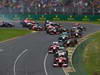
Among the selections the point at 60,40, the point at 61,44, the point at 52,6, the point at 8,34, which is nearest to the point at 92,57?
the point at 61,44

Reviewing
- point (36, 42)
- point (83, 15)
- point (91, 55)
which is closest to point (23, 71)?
point (91, 55)

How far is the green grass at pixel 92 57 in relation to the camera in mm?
37844

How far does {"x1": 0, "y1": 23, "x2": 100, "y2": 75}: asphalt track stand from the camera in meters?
38.2

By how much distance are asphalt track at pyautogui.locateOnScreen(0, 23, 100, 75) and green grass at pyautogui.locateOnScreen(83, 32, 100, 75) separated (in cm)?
329

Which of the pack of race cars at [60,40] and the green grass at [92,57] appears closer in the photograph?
the green grass at [92,57]

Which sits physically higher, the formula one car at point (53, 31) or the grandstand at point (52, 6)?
the grandstand at point (52, 6)

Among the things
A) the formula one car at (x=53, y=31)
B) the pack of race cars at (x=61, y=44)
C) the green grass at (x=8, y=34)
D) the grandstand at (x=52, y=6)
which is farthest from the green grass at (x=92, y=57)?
the grandstand at (x=52, y=6)

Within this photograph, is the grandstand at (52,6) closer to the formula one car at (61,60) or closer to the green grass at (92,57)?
the green grass at (92,57)

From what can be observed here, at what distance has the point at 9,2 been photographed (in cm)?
10725

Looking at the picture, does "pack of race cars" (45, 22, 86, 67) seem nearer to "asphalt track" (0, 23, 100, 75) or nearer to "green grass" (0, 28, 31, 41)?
"asphalt track" (0, 23, 100, 75)

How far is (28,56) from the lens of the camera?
4750 centimetres

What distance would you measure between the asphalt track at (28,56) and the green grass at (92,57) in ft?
10.8

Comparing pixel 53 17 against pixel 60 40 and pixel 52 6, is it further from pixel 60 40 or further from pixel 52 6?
pixel 60 40

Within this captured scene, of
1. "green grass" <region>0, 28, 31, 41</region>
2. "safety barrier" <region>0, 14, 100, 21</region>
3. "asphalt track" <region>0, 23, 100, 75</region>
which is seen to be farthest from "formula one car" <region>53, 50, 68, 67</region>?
"safety barrier" <region>0, 14, 100, 21</region>
